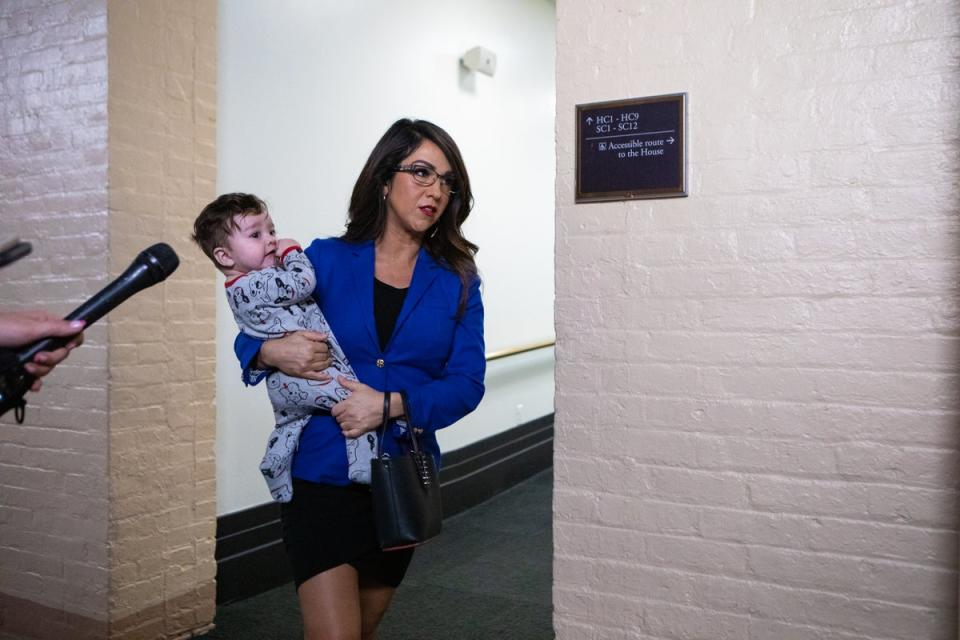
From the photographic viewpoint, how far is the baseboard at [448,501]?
3787mm

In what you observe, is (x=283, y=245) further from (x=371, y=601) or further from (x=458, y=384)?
(x=371, y=601)

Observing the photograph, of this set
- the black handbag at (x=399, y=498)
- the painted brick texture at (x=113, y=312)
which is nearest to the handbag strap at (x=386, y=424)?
the black handbag at (x=399, y=498)

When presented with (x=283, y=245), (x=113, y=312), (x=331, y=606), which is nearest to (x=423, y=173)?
(x=283, y=245)

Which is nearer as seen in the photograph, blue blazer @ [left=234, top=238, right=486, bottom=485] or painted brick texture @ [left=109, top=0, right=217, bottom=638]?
blue blazer @ [left=234, top=238, right=486, bottom=485]

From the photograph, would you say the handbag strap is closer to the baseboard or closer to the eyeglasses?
the eyeglasses

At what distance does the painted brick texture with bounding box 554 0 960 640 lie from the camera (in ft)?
6.60

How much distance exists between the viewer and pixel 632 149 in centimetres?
228

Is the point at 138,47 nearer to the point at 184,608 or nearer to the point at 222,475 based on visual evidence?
the point at 222,475

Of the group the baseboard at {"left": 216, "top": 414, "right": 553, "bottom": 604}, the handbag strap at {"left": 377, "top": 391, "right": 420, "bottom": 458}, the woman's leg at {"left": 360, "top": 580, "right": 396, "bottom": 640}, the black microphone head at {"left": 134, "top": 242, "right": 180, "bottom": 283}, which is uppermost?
the black microphone head at {"left": 134, "top": 242, "right": 180, "bottom": 283}

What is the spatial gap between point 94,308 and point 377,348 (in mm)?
824

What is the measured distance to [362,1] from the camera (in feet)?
14.9

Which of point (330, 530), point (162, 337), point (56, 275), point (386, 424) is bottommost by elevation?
point (330, 530)

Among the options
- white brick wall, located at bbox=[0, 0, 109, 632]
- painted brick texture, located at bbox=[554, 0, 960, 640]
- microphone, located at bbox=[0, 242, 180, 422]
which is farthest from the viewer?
white brick wall, located at bbox=[0, 0, 109, 632]

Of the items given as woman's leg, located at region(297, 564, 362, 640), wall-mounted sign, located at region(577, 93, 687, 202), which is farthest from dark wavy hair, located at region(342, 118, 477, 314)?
woman's leg, located at region(297, 564, 362, 640)
